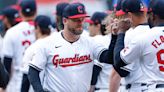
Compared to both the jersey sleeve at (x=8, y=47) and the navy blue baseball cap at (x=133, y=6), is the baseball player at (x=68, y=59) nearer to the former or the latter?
the navy blue baseball cap at (x=133, y=6)

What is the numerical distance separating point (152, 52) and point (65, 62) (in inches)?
56.0

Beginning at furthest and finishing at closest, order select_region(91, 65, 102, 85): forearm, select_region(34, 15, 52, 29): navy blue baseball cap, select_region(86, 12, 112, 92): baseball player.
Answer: select_region(34, 15, 52, 29): navy blue baseball cap → select_region(86, 12, 112, 92): baseball player → select_region(91, 65, 102, 85): forearm

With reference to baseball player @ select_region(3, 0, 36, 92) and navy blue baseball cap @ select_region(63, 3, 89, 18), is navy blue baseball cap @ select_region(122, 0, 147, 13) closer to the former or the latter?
navy blue baseball cap @ select_region(63, 3, 89, 18)

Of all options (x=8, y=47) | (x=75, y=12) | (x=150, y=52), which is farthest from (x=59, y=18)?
(x=150, y=52)

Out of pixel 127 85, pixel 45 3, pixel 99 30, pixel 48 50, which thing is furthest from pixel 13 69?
pixel 45 3

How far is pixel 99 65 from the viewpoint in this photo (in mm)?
9680

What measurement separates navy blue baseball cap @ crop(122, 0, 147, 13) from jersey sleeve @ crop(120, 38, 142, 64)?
1.49 ft

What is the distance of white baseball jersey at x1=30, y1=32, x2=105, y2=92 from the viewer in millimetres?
8523

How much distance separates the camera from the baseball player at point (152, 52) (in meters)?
7.43

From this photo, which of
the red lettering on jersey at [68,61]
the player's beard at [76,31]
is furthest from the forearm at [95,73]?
the player's beard at [76,31]

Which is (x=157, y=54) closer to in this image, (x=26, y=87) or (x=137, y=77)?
(x=137, y=77)

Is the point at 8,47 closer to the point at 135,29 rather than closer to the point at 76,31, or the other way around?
the point at 76,31

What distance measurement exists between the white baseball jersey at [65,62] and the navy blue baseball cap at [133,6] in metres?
0.89

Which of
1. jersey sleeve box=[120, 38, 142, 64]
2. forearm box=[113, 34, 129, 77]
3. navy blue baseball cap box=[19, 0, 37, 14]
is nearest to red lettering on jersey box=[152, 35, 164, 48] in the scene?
jersey sleeve box=[120, 38, 142, 64]
